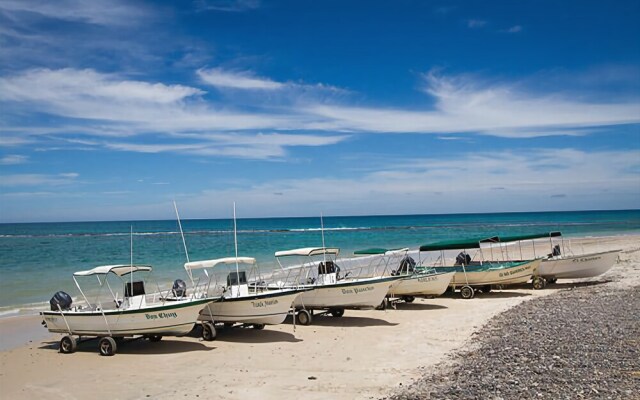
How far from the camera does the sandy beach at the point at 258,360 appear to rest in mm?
10633

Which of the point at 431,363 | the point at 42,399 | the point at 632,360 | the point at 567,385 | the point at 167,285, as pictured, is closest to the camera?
the point at 567,385

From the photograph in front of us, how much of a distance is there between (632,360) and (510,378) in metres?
2.47

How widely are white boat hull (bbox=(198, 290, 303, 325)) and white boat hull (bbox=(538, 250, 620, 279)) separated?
42.8 ft

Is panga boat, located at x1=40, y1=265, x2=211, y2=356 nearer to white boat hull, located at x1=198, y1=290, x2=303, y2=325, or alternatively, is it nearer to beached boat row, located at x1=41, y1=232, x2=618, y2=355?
beached boat row, located at x1=41, y1=232, x2=618, y2=355

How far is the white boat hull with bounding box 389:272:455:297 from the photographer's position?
63.9 feet

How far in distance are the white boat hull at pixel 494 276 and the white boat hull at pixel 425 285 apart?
2507 mm

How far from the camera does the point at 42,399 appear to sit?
35.2 feet

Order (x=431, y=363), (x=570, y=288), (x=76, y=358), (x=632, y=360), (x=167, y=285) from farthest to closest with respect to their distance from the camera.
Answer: (x=167, y=285)
(x=570, y=288)
(x=76, y=358)
(x=431, y=363)
(x=632, y=360)

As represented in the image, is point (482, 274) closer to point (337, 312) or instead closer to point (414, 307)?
point (414, 307)

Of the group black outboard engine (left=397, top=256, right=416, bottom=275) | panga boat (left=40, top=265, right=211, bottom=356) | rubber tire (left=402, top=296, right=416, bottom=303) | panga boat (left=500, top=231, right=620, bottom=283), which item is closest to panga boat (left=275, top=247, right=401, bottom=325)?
black outboard engine (left=397, top=256, right=416, bottom=275)

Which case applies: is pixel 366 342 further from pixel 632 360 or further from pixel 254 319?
pixel 632 360

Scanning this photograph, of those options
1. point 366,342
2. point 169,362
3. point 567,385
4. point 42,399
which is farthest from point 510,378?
point 42,399

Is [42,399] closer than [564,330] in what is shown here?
Yes

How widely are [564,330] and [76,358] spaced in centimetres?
1198
